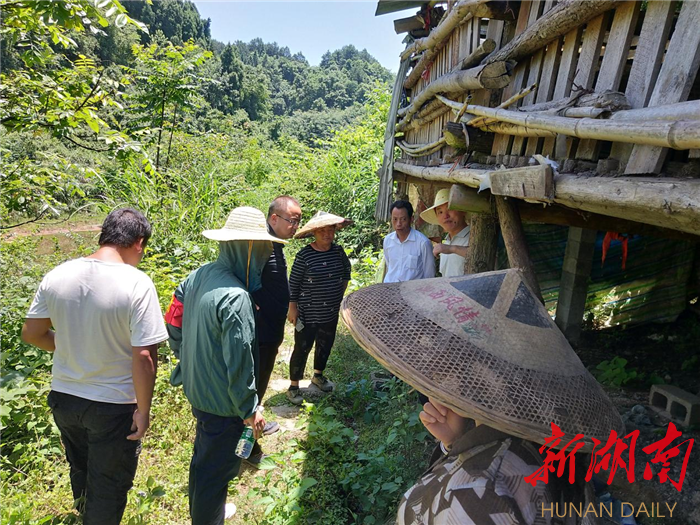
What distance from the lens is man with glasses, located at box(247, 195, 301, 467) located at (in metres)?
3.22

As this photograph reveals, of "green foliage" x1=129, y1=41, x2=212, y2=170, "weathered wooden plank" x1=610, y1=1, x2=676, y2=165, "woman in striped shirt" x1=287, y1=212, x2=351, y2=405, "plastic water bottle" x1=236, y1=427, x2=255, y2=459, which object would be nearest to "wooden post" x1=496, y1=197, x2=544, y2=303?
"weathered wooden plank" x1=610, y1=1, x2=676, y2=165

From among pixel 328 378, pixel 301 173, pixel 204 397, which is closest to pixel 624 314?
pixel 328 378

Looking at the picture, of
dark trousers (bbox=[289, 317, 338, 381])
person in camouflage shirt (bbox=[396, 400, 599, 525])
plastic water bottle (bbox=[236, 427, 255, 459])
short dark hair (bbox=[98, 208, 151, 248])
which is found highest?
short dark hair (bbox=[98, 208, 151, 248])

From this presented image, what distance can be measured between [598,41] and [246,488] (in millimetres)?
3366

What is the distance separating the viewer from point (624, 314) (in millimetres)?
5219

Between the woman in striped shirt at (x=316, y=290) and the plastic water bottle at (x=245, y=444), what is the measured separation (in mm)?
1880

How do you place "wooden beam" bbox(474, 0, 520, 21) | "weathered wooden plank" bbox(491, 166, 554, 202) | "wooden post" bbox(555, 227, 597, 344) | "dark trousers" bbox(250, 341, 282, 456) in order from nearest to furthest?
"weathered wooden plank" bbox(491, 166, 554, 202), "wooden beam" bbox(474, 0, 520, 21), "dark trousers" bbox(250, 341, 282, 456), "wooden post" bbox(555, 227, 597, 344)

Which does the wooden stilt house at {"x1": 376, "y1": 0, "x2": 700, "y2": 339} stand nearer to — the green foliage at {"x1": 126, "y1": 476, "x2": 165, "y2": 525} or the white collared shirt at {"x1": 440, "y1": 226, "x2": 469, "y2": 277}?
the white collared shirt at {"x1": 440, "y1": 226, "x2": 469, "y2": 277}

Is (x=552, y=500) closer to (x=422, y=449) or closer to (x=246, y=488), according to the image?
(x=422, y=449)

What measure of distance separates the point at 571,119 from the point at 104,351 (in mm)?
2408

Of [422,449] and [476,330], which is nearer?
[476,330]

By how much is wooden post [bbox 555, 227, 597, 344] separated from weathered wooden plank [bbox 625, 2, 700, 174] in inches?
128

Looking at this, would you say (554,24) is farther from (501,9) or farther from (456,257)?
(456,257)

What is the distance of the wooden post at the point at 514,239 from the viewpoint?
2.27 metres
